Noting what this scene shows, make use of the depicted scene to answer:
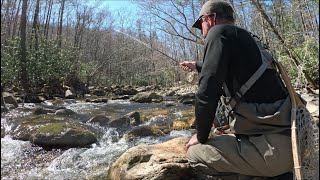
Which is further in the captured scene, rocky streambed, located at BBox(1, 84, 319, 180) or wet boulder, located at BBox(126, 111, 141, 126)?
wet boulder, located at BBox(126, 111, 141, 126)

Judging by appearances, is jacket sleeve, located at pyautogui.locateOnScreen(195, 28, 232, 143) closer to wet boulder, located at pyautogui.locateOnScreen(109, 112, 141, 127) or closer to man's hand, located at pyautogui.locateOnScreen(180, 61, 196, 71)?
man's hand, located at pyautogui.locateOnScreen(180, 61, 196, 71)

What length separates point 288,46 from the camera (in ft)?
25.6

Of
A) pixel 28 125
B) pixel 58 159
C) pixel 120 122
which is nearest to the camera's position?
pixel 58 159

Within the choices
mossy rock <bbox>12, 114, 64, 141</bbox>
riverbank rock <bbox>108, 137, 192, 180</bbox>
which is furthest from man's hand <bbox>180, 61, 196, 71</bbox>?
mossy rock <bbox>12, 114, 64, 141</bbox>

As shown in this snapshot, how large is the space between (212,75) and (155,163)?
3.39ft

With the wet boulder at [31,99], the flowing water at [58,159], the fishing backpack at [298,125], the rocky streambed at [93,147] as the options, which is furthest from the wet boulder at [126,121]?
the fishing backpack at [298,125]

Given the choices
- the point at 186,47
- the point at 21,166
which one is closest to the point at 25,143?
the point at 21,166

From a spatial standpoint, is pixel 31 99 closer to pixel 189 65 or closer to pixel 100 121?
pixel 100 121

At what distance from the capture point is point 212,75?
77.6 inches

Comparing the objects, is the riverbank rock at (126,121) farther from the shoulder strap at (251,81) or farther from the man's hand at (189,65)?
the shoulder strap at (251,81)

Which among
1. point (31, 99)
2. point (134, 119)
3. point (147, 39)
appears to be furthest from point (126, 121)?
point (147, 39)

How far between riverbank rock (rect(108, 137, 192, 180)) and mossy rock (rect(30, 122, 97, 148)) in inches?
149

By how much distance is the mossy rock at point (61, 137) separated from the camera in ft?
21.5

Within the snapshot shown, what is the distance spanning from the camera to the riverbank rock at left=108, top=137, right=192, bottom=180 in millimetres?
2559
